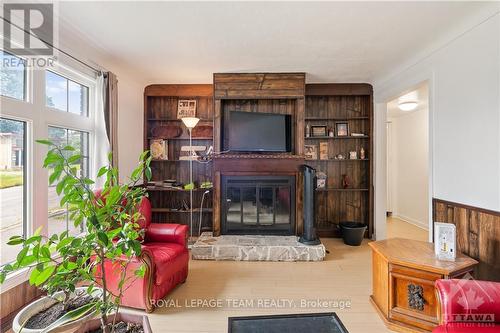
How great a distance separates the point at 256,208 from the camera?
3799 millimetres

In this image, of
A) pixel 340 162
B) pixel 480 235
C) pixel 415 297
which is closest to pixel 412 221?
pixel 340 162

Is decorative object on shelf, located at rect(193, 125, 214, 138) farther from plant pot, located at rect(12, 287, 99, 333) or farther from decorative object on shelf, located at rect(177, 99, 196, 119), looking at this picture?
plant pot, located at rect(12, 287, 99, 333)

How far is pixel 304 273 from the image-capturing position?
9.78ft

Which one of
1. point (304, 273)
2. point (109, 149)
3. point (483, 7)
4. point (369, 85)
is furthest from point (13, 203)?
point (369, 85)

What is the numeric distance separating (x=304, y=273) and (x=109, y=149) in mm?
2778

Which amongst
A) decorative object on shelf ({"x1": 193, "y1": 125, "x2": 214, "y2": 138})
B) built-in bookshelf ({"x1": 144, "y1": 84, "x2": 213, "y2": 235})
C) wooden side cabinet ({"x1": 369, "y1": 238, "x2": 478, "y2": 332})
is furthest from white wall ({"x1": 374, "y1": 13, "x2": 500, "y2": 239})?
built-in bookshelf ({"x1": 144, "y1": 84, "x2": 213, "y2": 235})

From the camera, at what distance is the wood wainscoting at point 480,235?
82.2 inches

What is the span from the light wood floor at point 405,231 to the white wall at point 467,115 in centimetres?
214

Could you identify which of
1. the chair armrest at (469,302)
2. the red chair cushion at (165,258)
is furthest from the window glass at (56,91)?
the chair armrest at (469,302)

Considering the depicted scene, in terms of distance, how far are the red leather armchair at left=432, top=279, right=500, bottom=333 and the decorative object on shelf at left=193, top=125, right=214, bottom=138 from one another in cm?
354

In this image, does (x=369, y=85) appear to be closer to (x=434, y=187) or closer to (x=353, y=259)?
(x=434, y=187)

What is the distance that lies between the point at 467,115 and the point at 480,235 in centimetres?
111

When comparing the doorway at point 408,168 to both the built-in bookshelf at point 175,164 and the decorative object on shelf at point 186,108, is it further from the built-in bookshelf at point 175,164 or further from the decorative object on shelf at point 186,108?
the decorative object on shelf at point 186,108

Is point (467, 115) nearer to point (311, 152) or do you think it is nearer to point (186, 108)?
point (311, 152)
